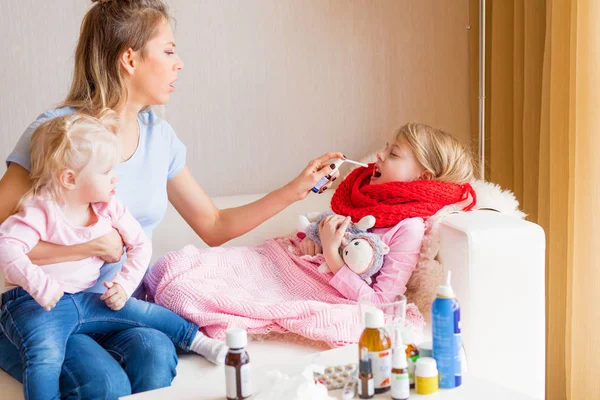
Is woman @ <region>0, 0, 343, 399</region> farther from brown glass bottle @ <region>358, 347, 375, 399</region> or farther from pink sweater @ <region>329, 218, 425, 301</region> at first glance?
brown glass bottle @ <region>358, 347, 375, 399</region>

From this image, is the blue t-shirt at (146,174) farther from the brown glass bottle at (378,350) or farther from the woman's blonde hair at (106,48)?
the brown glass bottle at (378,350)

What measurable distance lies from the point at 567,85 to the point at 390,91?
2.62ft

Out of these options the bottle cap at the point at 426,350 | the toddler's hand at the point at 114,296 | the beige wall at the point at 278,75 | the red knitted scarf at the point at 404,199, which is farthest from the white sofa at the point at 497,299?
the beige wall at the point at 278,75

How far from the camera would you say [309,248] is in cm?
212

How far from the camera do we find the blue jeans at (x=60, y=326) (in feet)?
5.04

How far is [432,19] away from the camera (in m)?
2.94

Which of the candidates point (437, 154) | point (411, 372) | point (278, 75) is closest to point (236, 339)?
point (411, 372)

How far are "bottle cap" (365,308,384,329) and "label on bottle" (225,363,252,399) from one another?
8.6 inches

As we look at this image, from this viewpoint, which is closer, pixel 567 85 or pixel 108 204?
pixel 108 204

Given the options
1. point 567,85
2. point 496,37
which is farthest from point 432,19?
point 567,85

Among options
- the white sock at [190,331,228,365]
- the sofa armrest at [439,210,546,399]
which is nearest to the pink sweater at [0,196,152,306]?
the white sock at [190,331,228,365]

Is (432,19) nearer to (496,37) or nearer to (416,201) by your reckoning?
(496,37)

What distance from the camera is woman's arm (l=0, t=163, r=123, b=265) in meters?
1.63

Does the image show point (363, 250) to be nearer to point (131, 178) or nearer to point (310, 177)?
point (310, 177)
